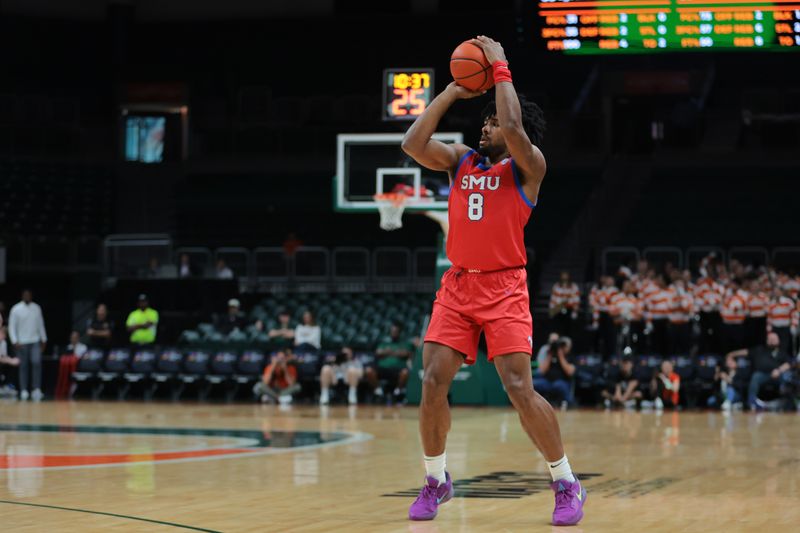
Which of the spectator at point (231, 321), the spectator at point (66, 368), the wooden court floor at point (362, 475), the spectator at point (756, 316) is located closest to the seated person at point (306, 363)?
the spectator at point (231, 321)

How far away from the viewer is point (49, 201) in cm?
3059

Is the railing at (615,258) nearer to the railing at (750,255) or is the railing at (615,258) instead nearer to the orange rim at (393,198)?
the railing at (750,255)

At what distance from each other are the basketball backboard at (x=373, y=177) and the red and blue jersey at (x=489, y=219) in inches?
522

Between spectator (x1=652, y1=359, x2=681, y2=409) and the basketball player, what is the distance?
541 inches

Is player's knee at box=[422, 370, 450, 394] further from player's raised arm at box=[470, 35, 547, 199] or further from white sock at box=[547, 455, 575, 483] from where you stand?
player's raised arm at box=[470, 35, 547, 199]

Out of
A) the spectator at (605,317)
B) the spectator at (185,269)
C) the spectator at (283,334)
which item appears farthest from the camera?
the spectator at (185,269)

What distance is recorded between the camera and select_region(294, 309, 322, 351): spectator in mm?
22750

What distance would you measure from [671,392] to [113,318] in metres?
11.9

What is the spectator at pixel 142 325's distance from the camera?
2423cm

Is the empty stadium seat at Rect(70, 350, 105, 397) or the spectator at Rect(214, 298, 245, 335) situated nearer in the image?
the empty stadium seat at Rect(70, 350, 105, 397)

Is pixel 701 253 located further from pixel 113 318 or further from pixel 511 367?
pixel 511 367

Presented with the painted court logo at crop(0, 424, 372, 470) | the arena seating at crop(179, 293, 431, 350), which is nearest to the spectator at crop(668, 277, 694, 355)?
the arena seating at crop(179, 293, 431, 350)

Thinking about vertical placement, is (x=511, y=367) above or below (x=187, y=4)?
below

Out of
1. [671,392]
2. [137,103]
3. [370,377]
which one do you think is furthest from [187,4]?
[671,392]
